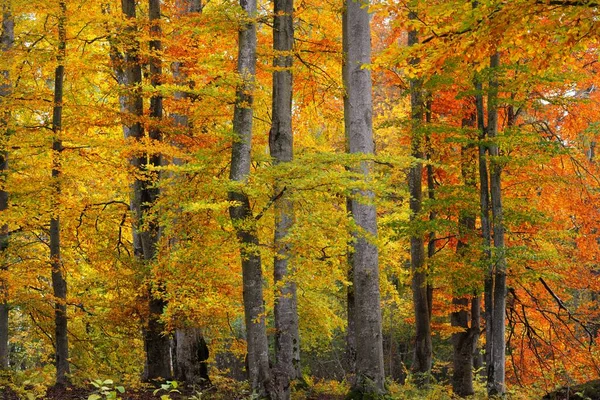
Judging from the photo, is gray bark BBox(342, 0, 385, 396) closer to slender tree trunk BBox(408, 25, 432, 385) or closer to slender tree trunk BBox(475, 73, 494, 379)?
slender tree trunk BBox(475, 73, 494, 379)

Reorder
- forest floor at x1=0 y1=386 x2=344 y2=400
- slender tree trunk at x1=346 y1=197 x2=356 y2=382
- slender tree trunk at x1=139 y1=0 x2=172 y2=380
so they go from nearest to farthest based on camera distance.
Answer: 1. forest floor at x1=0 y1=386 x2=344 y2=400
2. slender tree trunk at x1=139 y1=0 x2=172 y2=380
3. slender tree trunk at x1=346 y1=197 x2=356 y2=382

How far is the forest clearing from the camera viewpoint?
941cm

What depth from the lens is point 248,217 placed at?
9.31m

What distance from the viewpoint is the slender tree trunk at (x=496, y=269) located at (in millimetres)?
11664

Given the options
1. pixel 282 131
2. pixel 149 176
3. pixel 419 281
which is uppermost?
pixel 282 131

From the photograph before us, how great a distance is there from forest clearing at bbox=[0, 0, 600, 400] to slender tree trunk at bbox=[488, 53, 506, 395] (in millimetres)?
40

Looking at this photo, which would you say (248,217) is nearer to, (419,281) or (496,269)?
(496,269)

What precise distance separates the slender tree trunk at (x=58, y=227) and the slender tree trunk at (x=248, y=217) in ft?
15.2

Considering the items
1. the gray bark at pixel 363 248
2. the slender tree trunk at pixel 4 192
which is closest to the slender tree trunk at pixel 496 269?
the gray bark at pixel 363 248

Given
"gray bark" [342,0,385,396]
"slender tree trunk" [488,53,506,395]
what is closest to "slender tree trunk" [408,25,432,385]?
"slender tree trunk" [488,53,506,395]

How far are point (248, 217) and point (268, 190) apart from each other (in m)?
0.58

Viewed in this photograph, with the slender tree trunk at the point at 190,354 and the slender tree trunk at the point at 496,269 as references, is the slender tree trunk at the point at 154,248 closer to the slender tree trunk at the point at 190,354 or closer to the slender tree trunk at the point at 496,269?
the slender tree trunk at the point at 190,354

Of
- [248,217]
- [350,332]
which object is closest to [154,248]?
[248,217]

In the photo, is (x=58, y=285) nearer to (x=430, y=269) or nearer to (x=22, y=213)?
(x=22, y=213)
